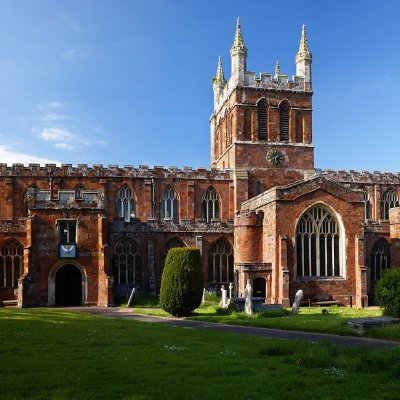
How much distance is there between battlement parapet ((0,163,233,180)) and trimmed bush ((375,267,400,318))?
974 inches

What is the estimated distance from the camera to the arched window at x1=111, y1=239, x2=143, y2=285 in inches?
1626

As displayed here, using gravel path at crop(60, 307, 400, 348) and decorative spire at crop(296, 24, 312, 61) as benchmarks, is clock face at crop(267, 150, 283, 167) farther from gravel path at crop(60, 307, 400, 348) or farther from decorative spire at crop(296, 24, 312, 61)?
gravel path at crop(60, 307, 400, 348)

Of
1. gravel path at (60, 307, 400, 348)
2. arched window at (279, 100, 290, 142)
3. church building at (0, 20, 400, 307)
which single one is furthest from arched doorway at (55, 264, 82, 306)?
arched window at (279, 100, 290, 142)

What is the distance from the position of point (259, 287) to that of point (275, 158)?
15468mm

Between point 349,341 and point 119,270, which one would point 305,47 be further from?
point 349,341

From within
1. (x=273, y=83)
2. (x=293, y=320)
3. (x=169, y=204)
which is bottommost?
(x=293, y=320)

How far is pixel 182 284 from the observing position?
93.6ft

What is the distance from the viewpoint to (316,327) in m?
22.0

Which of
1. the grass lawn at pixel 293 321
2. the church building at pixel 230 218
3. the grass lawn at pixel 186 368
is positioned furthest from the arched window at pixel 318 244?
the grass lawn at pixel 186 368

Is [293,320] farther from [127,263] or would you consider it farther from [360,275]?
[127,263]

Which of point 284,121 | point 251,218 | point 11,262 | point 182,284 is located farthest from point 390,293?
point 284,121

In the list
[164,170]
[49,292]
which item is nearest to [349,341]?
[49,292]

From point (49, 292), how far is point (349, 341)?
23584mm

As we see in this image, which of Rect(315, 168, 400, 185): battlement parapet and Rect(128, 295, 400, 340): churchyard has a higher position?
Rect(315, 168, 400, 185): battlement parapet
